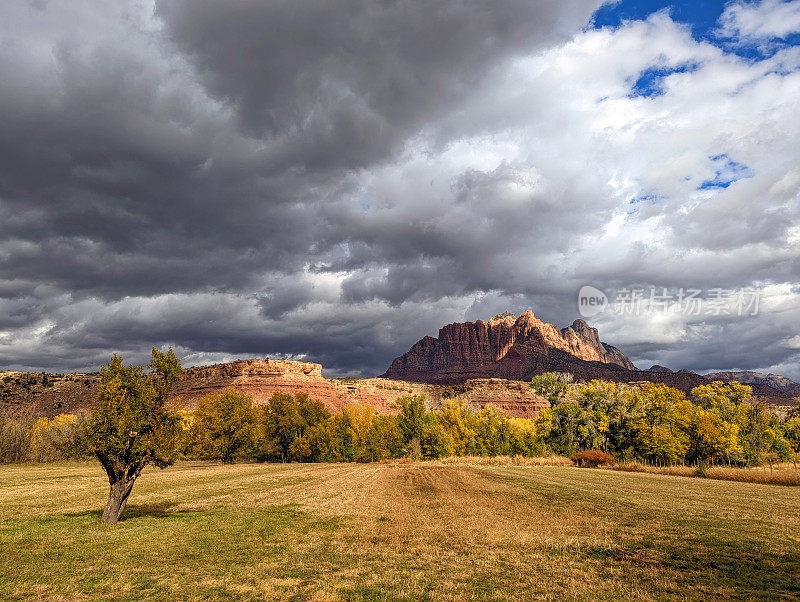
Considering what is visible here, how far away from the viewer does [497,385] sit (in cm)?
19750

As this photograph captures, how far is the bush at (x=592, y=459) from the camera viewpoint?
57344mm

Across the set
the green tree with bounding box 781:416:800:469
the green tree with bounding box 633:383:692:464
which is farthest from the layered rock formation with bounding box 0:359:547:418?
the green tree with bounding box 781:416:800:469

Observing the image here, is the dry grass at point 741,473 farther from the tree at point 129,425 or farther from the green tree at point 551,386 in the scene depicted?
the tree at point 129,425

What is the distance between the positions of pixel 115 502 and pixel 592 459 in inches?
2230

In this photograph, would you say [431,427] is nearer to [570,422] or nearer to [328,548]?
[570,422]

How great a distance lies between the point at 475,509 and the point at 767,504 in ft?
49.2

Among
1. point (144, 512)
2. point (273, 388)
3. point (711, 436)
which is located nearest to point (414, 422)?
point (711, 436)

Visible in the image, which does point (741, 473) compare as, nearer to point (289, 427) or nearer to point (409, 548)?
point (409, 548)

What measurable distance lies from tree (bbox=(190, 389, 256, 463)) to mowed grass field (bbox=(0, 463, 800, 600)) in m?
50.3

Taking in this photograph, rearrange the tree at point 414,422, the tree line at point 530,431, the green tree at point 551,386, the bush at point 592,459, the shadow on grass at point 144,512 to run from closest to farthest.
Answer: the shadow on grass at point 144,512 → the bush at point 592,459 → the tree line at point 530,431 → the tree at point 414,422 → the green tree at point 551,386

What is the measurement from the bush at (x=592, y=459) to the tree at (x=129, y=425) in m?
55.6

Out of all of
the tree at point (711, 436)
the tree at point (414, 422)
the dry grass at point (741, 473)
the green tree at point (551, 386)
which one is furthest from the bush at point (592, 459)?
the tree at point (414, 422)

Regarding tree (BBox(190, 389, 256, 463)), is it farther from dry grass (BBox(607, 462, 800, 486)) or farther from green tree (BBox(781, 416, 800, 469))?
green tree (BBox(781, 416, 800, 469))

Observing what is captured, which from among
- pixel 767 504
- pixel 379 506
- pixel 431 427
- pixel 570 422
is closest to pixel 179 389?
pixel 431 427
